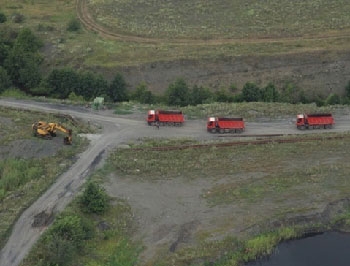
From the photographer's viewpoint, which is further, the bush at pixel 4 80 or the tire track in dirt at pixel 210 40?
the tire track in dirt at pixel 210 40

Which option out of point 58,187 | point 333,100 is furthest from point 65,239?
point 333,100

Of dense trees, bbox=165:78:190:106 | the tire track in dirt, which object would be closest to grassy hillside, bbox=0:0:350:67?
the tire track in dirt

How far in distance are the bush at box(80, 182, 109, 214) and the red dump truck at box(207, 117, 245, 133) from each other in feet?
52.3

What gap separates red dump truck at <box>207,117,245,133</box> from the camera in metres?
58.5

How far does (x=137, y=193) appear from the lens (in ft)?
162

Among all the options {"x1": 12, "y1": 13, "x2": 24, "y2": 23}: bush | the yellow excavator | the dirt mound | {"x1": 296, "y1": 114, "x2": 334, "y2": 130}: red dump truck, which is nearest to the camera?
the dirt mound

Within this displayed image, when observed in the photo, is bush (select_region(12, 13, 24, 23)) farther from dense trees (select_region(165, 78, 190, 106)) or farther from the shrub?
dense trees (select_region(165, 78, 190, 106))

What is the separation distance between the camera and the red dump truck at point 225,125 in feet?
192

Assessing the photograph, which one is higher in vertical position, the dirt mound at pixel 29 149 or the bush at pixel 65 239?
the dirt mound at pixel 29 149

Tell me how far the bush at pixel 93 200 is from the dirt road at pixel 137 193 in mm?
1731

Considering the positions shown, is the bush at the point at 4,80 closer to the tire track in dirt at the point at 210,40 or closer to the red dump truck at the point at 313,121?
the tire track in dirt at the point at 210,40

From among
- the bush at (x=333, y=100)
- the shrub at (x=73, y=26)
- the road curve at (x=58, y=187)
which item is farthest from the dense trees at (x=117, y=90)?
the bush at (x=333, y=100)

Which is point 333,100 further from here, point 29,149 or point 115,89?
point 29,149

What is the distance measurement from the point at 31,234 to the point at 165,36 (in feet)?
158
